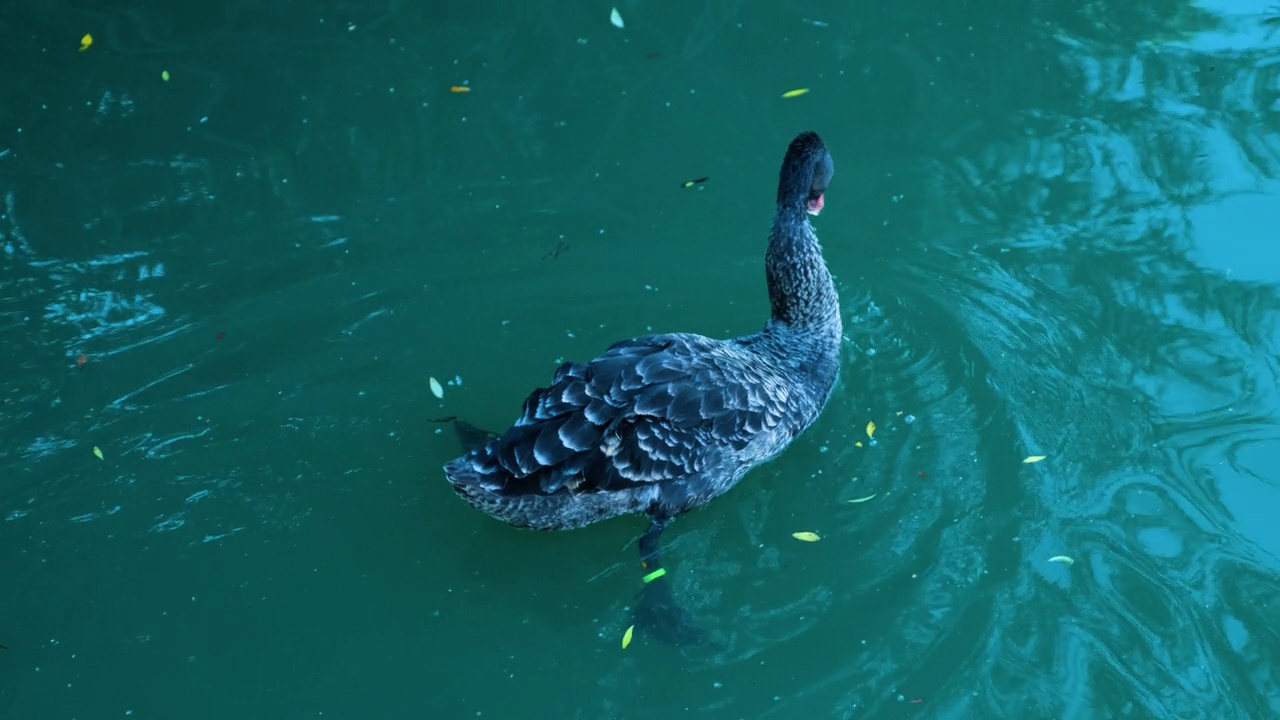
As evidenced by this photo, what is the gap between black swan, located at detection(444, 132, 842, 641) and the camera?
5.02m

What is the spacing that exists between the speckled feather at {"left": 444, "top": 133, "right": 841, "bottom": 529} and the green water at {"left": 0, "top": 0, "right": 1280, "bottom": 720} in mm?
297

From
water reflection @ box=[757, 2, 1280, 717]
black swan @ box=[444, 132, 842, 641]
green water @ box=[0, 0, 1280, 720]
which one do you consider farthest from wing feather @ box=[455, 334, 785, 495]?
water reflection @ box=[757, 2, 1280, 717]

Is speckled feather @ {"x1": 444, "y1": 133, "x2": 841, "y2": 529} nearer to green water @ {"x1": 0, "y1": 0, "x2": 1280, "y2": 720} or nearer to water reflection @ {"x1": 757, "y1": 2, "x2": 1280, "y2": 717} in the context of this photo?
green water @ {"x1": 0, "y1": 0, "x2": 1280, "y2": 720}

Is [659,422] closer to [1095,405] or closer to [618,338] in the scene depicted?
[618,338]

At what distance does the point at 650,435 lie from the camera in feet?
17.0

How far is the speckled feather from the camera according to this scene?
5020 millimetres

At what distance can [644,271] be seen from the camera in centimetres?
674

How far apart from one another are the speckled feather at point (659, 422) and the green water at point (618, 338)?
30 centimetres

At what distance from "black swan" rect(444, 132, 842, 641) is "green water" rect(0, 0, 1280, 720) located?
22 centimetres

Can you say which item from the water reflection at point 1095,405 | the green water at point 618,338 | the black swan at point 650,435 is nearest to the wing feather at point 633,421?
the black swan at point 650,435

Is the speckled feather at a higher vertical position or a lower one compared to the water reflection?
higher

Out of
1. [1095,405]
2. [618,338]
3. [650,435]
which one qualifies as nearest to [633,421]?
[650,435]

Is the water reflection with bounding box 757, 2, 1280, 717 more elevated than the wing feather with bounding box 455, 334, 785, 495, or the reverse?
the wing feather with bounding box 455, 334, 785, 495

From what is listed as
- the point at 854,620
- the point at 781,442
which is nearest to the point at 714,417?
the point at 781,442
